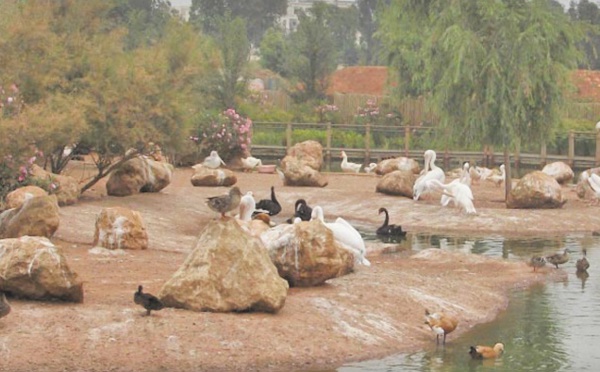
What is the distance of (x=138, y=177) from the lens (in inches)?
1237

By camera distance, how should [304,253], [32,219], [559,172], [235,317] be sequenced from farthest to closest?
[559,172]
[32,219]
[304,253]
[235,317]

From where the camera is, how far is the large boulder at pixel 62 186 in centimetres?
2672

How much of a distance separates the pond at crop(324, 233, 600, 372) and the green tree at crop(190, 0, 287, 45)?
81905 mm

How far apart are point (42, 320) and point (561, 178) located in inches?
1040

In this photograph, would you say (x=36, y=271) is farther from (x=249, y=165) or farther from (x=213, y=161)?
(x=249, y=165)

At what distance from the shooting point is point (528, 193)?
104ft

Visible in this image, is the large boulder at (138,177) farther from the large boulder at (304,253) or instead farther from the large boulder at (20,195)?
the large boulder at (304,253)

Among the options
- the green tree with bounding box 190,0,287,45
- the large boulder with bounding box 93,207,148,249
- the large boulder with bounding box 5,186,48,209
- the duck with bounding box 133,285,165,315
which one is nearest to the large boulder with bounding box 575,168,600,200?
the large boulder with bounding box 5,186,48,209

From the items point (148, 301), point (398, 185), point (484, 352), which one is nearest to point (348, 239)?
point (484, 352)

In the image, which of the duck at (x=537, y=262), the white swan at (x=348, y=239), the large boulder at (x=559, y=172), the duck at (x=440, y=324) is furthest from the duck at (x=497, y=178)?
the duck at (x=440, y=324)

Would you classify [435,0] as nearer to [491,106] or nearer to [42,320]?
[491,106]

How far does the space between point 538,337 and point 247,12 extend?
99.4 metres

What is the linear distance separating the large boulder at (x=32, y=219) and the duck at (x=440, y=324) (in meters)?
6.30

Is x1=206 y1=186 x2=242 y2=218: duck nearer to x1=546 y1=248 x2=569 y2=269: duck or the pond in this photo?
the pond
